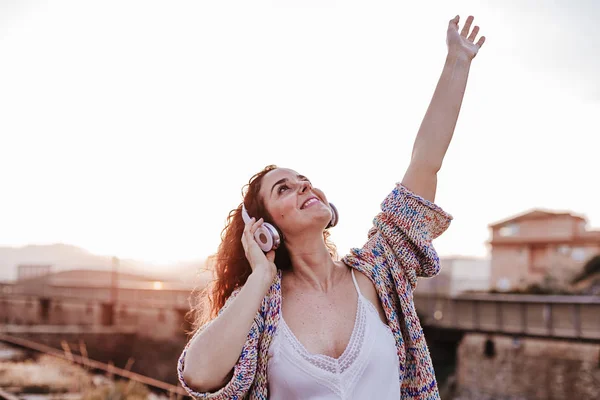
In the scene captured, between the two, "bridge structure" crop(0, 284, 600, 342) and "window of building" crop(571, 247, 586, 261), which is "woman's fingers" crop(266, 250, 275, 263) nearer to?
"bridge structure" crop(0, 284, 600, 342)

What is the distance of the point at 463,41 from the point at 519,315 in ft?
62.3

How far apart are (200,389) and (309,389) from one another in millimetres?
350

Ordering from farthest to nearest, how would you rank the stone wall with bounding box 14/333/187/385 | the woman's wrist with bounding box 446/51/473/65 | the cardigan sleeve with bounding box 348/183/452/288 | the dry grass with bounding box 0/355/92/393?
the stone wall with bounding box 14/333/187/385
the dry grass with bounding box 0/355/92/393
the woman's wrist with bounding box 446/51/473/65
the cardigan sleeve with bounding box 348/183/452/288

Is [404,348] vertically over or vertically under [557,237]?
under

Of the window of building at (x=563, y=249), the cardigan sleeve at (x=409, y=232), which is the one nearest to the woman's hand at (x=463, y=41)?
the cardigan sleeve at (x=409, y=232)

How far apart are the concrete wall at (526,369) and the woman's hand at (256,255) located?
16554 millimetres

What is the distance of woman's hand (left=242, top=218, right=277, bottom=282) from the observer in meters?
2.14

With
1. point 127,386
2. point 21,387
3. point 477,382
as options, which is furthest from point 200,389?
point 477,382

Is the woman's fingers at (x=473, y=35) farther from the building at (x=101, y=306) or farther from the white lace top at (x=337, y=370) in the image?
the building at (x=101, y=306)

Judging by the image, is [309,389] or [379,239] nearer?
[309,389]

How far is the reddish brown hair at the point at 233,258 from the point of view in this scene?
2.39 m

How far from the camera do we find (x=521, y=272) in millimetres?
44438

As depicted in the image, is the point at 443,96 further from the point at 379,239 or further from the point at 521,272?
the point at 521,272

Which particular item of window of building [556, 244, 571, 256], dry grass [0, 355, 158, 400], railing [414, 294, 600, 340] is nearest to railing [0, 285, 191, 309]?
railing [414, 294, 600, 340]
